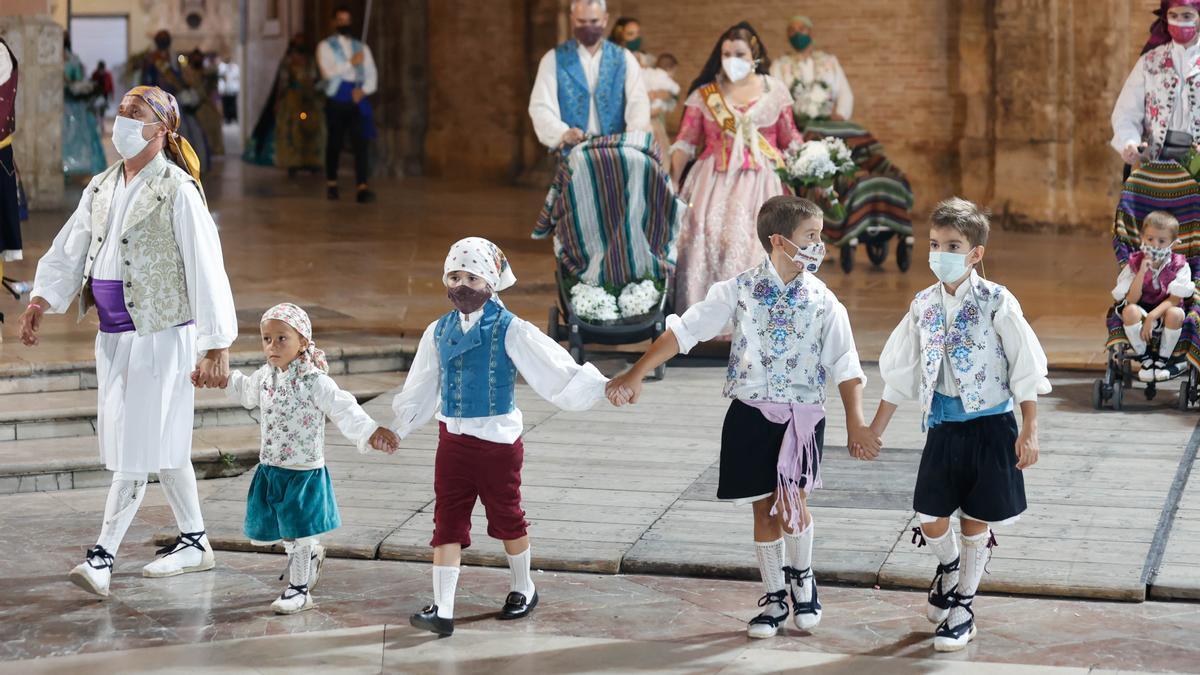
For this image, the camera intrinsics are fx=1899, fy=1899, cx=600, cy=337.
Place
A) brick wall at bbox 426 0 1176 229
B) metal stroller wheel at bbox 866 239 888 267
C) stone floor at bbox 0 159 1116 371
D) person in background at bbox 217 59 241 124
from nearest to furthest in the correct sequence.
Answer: stone floor at bbox 0 159 1116 371
metal stroller wheel at bbox 866 239 888 267
brick wall at bbox 426 0 1176 229
person in background at bbox 217 59 241 124

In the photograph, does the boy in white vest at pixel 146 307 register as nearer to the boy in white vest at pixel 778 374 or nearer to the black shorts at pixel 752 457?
the boy in white vest at pixel 778 374

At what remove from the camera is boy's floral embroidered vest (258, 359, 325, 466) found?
19.3 feet

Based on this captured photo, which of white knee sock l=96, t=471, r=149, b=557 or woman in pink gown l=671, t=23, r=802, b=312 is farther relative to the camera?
woman in pink gown l=671, t=23, r=802, b=312

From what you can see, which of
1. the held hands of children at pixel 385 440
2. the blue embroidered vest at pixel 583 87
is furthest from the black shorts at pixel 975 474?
the blue embroidered vest at pixel 583 87

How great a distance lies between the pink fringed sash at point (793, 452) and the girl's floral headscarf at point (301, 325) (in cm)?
140

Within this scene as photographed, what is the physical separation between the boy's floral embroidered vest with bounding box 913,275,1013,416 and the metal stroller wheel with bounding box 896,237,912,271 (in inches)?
300

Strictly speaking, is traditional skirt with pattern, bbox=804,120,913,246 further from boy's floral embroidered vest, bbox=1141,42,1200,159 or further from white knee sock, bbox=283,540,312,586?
white knee sock, bbox=283,540,312,586

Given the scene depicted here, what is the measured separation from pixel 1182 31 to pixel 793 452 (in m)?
4.23

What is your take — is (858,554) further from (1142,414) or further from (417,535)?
(1142,414)

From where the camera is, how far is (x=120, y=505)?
6.17 metres

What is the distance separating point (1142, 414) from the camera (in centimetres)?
855

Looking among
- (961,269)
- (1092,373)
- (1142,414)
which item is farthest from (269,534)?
(1092,373)

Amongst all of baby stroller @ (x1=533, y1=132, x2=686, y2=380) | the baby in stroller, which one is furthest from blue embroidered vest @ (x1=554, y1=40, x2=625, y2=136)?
the baby in stroller

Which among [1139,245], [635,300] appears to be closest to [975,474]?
Answer: [1139,245]
